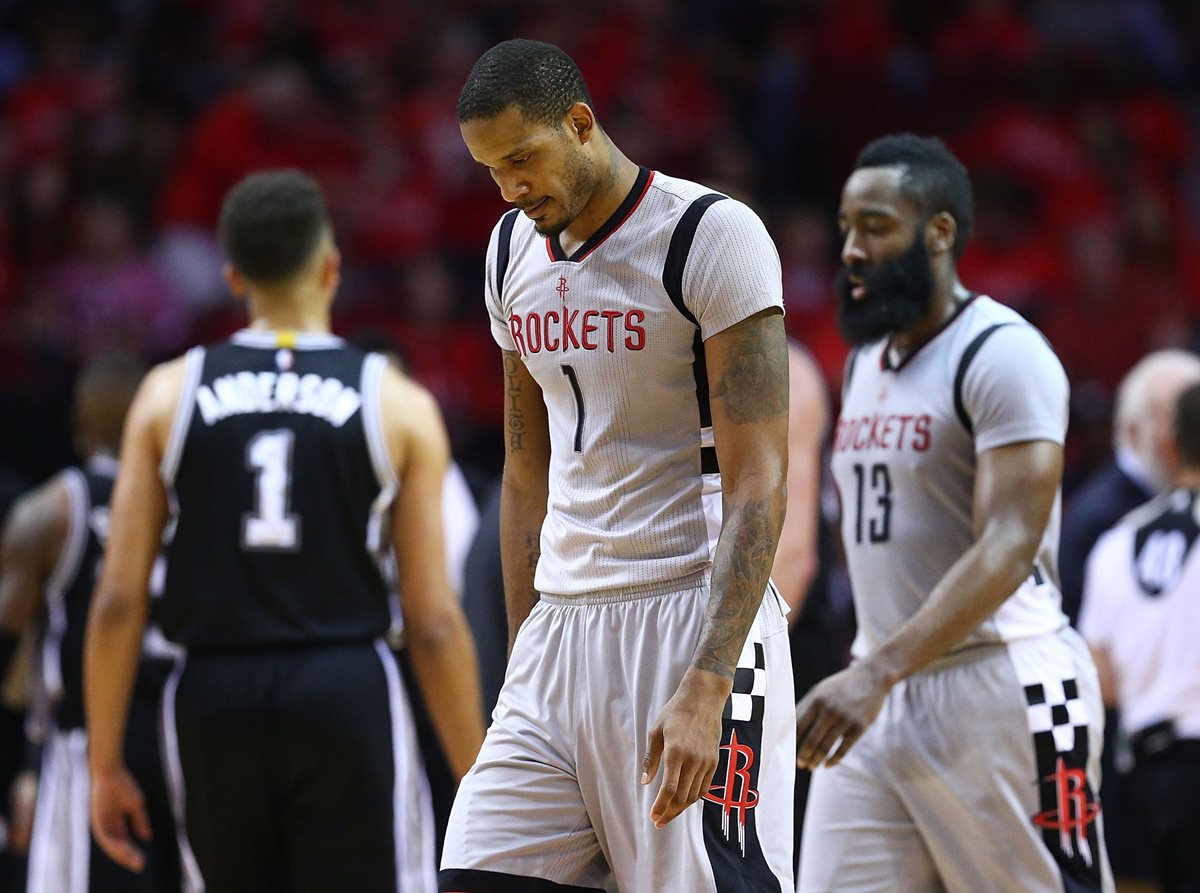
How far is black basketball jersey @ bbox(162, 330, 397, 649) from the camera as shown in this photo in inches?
193

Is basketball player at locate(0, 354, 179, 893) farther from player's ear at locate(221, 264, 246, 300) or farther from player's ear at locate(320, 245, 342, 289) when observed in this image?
player's ear at locate(320, 245, 342, 289)

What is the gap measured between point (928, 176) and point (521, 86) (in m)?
1.64

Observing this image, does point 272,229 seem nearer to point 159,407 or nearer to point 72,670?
point 159,407

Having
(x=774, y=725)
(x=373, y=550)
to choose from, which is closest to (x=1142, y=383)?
(x=373, y=550)

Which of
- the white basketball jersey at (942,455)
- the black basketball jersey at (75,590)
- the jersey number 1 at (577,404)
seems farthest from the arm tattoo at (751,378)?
the black basketball jersey at (75,590)

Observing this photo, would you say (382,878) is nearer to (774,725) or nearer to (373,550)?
(373,550)

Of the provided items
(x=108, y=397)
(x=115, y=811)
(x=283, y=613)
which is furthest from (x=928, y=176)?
(x=108, y=397)

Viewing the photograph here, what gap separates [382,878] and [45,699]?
73.5 inches

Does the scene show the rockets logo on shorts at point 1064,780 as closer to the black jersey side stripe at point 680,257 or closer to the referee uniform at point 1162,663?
the black jersey side stripe at point 680,257

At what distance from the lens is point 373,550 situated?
5.02m

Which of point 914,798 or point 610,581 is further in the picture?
point 914,798

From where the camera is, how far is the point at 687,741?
10.6ft

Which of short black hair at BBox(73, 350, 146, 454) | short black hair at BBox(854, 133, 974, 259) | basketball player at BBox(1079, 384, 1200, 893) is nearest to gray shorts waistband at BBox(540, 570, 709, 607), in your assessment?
short black hair at BBox(854, 133, 974, 259)

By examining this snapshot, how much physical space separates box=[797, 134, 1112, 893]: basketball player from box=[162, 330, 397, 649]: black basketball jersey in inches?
54.1
